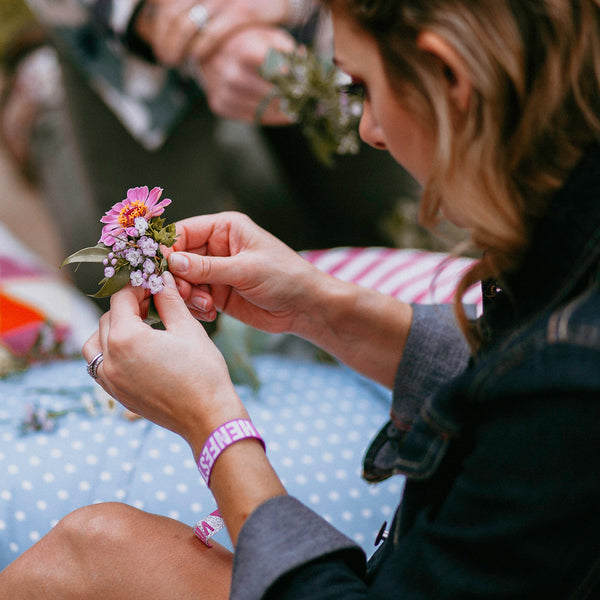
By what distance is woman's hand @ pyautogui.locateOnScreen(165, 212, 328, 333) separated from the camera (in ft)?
2.74

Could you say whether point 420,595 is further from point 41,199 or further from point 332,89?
point 41,199

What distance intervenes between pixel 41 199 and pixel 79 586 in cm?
151

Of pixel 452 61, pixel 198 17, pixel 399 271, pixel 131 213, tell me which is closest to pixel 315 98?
pixel 198 17

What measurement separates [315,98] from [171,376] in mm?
957

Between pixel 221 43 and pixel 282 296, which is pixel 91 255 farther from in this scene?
pixel 221 43

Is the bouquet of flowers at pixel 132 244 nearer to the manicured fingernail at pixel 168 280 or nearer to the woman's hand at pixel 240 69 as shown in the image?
the manicured fingernail at pixel 168 280

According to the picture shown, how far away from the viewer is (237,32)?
1.46 meters

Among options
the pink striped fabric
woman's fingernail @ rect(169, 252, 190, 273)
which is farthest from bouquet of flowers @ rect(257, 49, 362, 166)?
woman's fingernail @ rect(169, 252, 190, 273)

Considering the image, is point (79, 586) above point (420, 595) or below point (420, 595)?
below

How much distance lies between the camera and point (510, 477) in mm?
517

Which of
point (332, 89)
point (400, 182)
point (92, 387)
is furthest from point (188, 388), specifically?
point (400, 182)

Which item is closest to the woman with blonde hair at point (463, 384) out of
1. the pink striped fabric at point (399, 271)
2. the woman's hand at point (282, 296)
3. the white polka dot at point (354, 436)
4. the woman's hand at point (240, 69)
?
the woman's hand at point (282, 296)

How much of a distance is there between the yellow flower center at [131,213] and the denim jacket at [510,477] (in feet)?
1.12

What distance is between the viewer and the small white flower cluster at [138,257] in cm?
74
